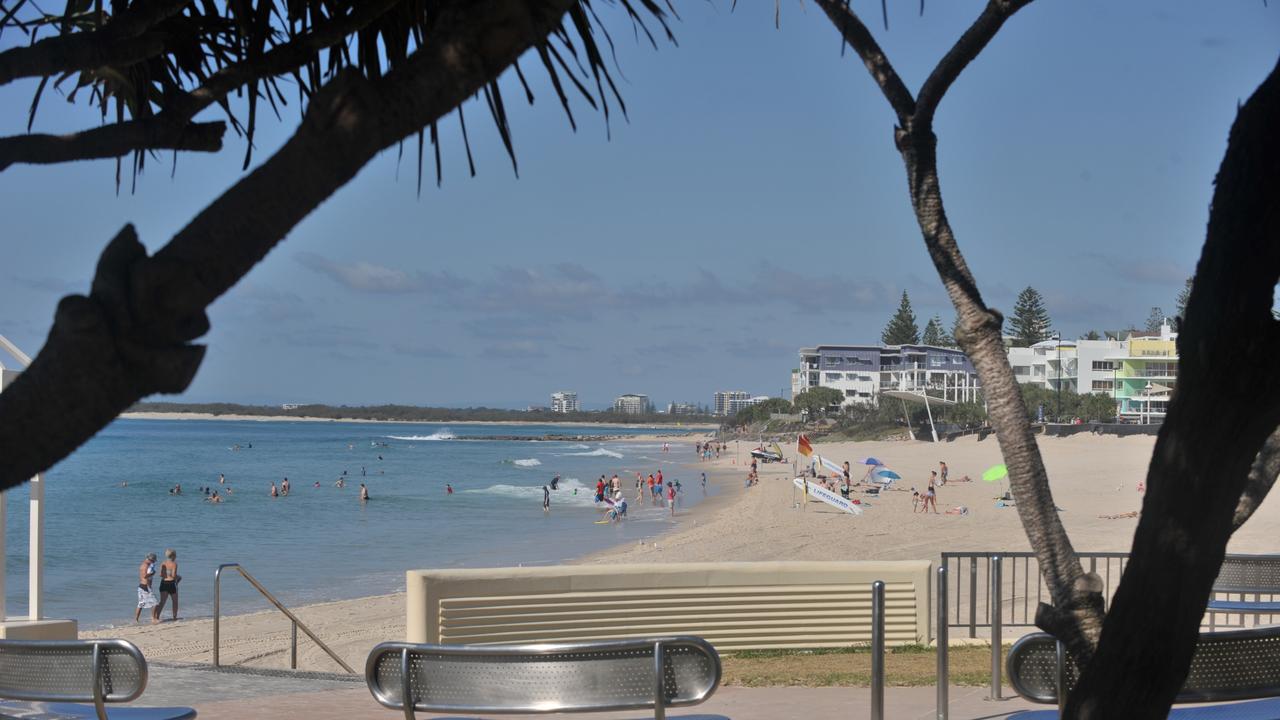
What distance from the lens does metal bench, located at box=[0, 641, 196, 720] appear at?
4.14 m

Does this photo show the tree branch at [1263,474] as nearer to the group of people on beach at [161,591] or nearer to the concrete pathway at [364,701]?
the concrete pathway at [364,701]

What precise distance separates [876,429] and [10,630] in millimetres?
96427

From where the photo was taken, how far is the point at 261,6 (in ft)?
10.0

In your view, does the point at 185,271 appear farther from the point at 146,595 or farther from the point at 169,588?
the point at 146,595

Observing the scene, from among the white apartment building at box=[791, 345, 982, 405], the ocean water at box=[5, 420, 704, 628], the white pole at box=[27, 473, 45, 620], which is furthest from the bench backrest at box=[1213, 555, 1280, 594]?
the white apartment building at box=[791, 345, 982, 405]

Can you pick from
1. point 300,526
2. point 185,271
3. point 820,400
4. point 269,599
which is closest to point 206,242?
point 185,271

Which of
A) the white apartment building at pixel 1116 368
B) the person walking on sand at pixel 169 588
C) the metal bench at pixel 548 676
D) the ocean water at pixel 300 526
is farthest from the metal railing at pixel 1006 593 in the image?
the white apartment building at pixel 1116 368

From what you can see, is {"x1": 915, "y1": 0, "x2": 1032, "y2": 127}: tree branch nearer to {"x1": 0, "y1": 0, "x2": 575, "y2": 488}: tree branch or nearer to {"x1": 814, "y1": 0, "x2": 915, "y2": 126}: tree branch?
{"x1": 814, "y1": 0, "x2": 915, "y2": 126}: tree branch

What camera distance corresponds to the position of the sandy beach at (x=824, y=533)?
55.9 ft

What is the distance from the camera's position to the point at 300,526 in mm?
41688

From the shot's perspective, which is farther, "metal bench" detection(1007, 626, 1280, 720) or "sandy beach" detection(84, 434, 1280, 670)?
"sandy beach" detection(84, 434, 1280, 670)

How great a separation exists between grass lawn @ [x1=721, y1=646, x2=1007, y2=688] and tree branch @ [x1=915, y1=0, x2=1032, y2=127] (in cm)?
378

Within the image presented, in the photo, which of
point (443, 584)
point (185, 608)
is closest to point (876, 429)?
point (185, 608)

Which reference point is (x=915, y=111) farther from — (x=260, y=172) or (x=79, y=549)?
(x=79, y=549)
